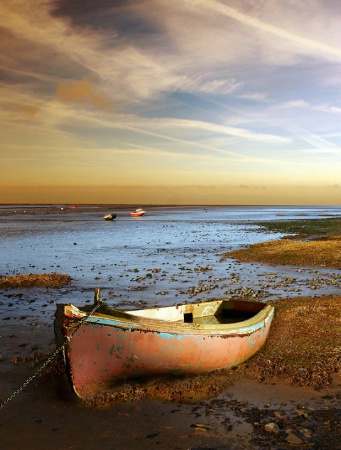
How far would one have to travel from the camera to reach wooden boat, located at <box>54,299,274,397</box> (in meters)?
8.48

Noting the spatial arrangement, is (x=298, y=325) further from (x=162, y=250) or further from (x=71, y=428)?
(x=162, y=250)

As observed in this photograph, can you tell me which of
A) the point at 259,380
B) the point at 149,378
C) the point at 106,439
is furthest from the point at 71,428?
the point at 259,380

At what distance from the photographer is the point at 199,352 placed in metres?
9.56

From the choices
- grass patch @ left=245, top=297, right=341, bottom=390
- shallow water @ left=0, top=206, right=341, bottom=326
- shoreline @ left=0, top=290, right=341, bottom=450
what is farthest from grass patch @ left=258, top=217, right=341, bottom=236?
shoreline @ left=0, top=290, right=341, bottom=450

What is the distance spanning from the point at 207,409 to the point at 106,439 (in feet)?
7.20

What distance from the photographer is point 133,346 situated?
880cm

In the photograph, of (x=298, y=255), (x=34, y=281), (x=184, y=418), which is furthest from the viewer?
(x=298, y=255)

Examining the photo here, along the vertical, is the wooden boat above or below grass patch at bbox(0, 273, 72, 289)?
above

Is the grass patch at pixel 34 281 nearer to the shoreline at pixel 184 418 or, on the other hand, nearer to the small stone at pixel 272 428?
the shoreline at pixel 184 418

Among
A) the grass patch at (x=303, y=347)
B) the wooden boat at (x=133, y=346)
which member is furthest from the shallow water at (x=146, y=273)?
the wooden boat at (x=133, y=346)

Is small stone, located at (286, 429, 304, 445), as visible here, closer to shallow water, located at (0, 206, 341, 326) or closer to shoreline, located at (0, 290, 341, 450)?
shoreline, located at (0, 290, 341, 450)

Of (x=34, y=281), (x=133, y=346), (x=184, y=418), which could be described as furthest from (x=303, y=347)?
(x=34, y=281)

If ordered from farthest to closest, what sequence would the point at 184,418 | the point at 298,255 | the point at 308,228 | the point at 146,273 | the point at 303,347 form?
the point at 308,228 < the point at 298,255 < the point at 146,273 < the point at 303,347 < the point at 184,418

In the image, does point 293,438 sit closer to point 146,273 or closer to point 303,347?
point 303,347
